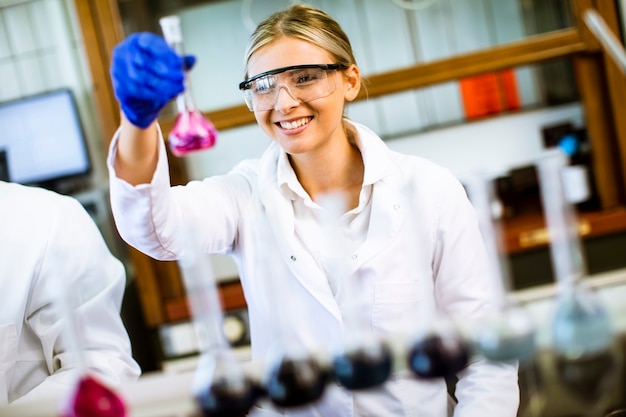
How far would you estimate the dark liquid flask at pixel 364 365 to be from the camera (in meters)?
0.71

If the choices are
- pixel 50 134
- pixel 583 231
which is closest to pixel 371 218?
pixel 583 231

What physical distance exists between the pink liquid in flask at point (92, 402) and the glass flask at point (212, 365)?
78 mm

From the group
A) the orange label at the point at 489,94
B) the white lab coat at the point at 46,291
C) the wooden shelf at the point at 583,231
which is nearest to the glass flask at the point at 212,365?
the white lab coat at the point at 46,291

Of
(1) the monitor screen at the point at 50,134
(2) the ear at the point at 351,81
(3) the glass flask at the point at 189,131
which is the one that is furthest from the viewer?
(1) the monitor screen at the point at 50,134

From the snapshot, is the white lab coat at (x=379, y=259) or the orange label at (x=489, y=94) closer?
the white lab coat at (x=379, y=259)

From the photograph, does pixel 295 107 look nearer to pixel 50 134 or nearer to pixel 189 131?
pixel 189 131

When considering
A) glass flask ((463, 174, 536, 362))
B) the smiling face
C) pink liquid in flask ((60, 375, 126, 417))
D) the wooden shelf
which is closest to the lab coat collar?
the smiling face

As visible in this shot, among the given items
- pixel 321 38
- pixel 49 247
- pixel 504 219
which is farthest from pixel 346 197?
pixel 504 219

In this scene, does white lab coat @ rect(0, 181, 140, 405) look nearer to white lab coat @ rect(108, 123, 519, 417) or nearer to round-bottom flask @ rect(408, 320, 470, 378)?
white lab coat @ rect(108, 123, 519, 417)

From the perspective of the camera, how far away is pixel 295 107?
972mm

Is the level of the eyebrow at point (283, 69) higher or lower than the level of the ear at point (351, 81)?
higher

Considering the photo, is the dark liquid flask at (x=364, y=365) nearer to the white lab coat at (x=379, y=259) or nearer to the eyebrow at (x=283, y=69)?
the white lab coat at (x=379, y=259)

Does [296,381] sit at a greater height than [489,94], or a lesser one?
lesser

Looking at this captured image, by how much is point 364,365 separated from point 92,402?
0.26m
